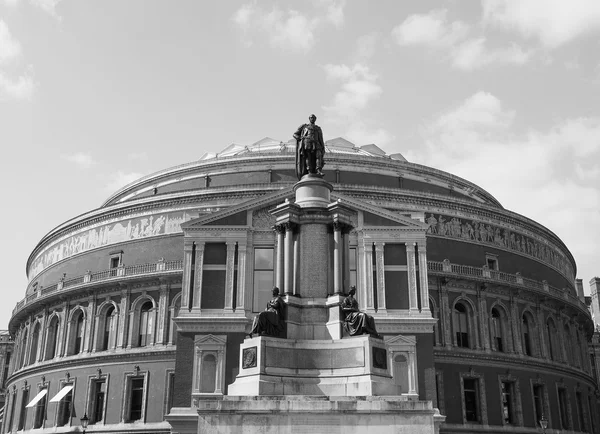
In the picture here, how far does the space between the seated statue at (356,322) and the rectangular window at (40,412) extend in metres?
35.6

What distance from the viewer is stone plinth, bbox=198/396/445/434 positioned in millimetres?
15758

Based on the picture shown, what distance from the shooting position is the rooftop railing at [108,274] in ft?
149

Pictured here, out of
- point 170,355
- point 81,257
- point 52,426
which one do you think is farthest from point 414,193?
point 52,426

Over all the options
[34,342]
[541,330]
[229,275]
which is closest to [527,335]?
[541,330]

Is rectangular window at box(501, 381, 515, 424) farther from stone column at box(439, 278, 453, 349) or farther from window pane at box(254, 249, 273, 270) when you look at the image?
window pane at box(254, 249, 273, 270)

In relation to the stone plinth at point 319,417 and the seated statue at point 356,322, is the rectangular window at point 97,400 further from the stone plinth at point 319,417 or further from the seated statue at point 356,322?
the stone plinth at point 319,417

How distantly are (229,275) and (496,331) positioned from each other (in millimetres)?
19782

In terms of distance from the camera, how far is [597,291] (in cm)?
8494

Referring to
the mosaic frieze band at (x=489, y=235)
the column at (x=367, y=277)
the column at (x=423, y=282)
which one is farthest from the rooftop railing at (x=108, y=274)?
the mosaic frieze band at (x=489, y=235)

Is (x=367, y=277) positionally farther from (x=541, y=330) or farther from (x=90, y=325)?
(x=90, y=325)

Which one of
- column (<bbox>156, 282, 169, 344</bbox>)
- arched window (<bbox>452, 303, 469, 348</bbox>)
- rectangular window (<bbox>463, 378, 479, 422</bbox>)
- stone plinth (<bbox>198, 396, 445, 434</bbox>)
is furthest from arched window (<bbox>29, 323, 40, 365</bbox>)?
stone plinth (<bbox>198, 396, 445, 434</bbox>)

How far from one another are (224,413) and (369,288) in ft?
77.7

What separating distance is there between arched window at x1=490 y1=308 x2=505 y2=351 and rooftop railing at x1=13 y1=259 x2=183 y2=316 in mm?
21301

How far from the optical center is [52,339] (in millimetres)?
50031
